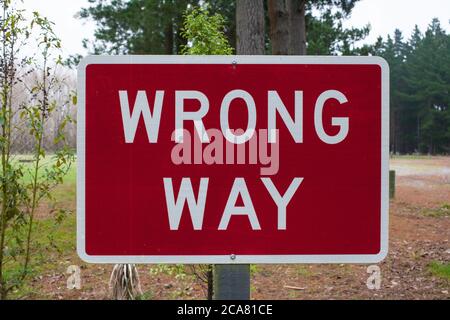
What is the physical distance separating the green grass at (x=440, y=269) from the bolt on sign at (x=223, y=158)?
626 cm

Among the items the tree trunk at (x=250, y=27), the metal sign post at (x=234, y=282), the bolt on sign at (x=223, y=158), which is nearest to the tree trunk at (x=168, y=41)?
the tree trunk at (x=250, y=27)

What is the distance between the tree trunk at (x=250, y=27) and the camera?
21.7 feet

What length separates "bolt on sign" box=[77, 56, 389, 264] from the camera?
5.53ft

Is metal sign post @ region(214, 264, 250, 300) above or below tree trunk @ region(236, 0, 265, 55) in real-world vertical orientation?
below

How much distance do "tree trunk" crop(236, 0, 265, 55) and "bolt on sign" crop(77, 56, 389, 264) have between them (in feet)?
16.4

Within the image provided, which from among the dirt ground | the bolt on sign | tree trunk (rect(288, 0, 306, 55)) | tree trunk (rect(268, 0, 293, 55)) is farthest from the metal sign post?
tree trunk (rect(288, 0, 306, 55))

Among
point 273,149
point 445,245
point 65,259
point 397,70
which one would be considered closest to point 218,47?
point 273,149

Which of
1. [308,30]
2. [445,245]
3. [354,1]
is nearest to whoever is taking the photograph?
[445,245]

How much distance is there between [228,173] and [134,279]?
3.77 metres

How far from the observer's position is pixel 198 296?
19.6ft

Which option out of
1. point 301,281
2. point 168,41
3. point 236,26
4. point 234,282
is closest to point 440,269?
point 301,281

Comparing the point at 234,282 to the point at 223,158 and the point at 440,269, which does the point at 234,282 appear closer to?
the point at 223,158

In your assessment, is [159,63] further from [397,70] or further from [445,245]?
[397,70]

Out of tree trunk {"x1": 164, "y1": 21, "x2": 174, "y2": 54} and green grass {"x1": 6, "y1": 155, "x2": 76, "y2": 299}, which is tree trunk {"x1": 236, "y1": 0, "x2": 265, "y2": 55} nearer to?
green grass {"x1": 6, "y1": 155, "x2": 76, "y2": 299}
